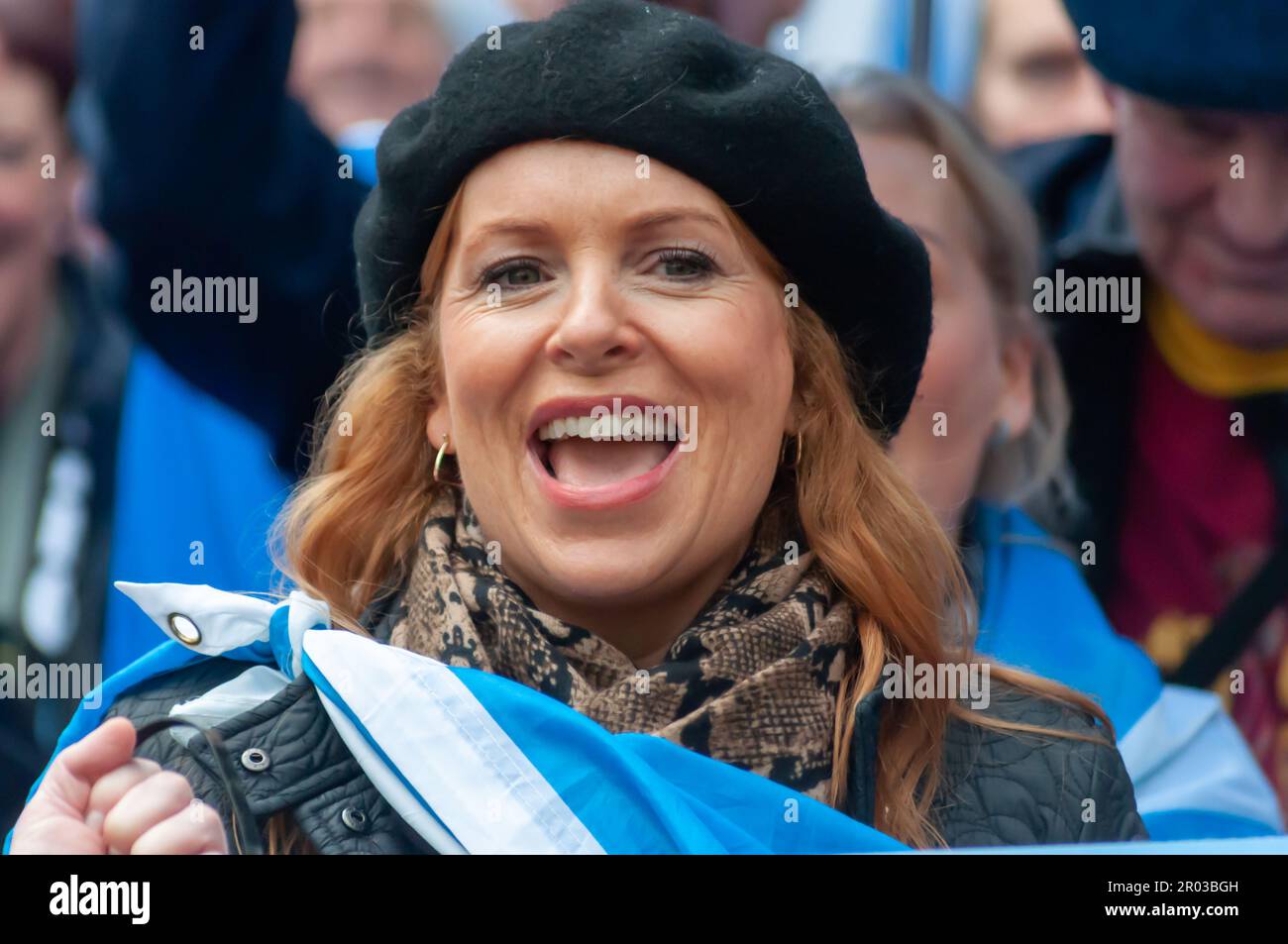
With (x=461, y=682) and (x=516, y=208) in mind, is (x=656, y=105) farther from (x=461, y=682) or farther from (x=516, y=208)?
(x=461, y=682)

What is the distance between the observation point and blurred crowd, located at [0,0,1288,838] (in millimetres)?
3418

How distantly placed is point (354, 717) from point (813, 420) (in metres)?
0.76

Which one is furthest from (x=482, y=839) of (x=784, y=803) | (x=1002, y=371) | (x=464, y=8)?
(x=464, y=8)

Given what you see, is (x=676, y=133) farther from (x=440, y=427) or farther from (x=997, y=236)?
(x=997, y=236)

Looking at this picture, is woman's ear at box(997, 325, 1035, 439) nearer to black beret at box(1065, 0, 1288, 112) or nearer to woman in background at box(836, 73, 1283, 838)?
woman in background at box(836, 73, 1283, 838)

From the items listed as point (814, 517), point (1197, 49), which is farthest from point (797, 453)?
point (1197, 49)

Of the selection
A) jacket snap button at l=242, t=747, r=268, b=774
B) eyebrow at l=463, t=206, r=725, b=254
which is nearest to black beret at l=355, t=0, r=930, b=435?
eyebrow at l=463, t=206, r=725, b=254

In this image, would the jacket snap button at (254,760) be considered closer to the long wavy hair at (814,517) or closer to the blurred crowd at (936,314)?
the long wavy hair at (814,517)

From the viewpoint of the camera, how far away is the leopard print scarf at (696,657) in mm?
2166

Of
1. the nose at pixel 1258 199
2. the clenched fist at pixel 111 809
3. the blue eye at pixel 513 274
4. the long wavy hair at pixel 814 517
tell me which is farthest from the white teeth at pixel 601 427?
the nose at pixel 1258 199

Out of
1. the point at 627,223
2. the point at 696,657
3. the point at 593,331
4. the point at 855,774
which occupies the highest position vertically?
the point at 627,223

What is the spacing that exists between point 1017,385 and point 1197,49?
753 mm

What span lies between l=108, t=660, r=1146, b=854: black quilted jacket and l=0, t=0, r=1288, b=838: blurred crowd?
3.16ft

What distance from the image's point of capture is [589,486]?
2248 mm
